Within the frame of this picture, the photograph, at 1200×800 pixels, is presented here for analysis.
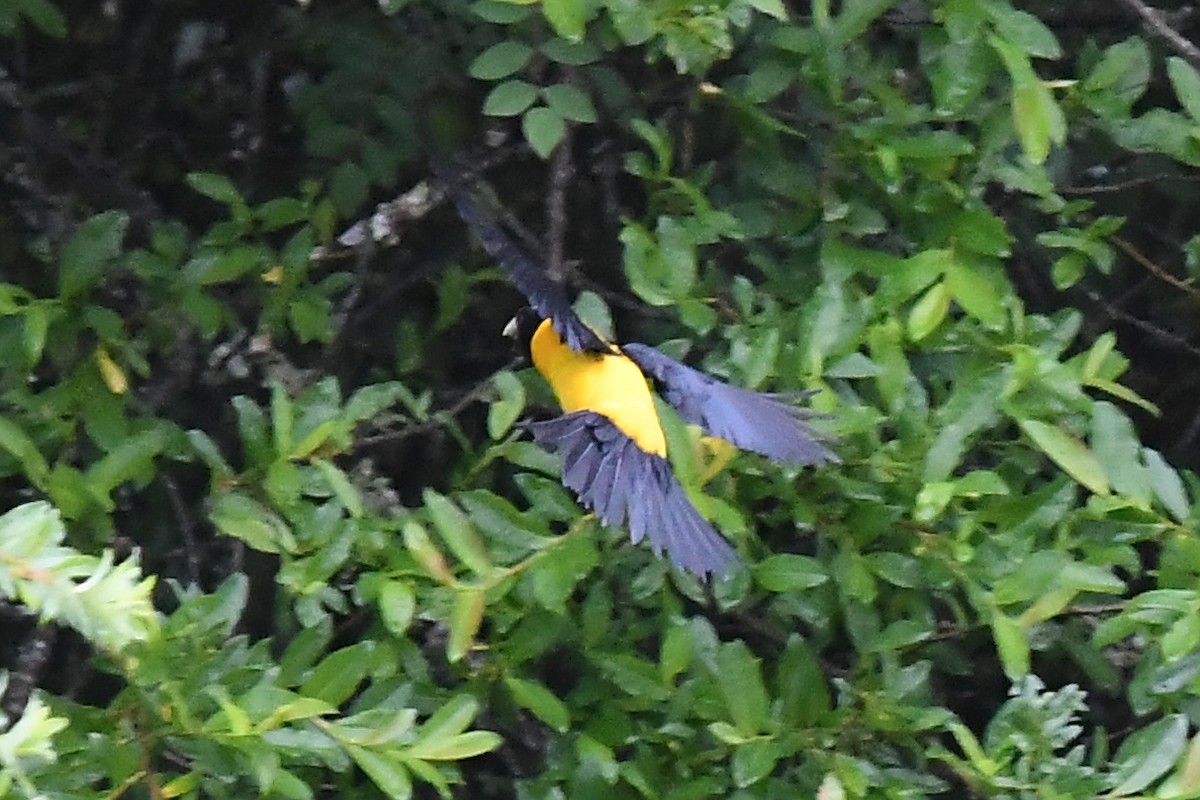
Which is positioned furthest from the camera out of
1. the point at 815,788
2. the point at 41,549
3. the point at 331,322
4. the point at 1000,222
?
the point at 331,322

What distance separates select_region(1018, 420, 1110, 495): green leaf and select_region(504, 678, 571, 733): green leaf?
17.1 inches

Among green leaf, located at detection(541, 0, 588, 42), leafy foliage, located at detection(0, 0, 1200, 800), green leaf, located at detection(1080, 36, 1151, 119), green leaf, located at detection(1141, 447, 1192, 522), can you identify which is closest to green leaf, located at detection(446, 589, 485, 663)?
leafy foliage, located at detection(0, 0, 1200, 800)

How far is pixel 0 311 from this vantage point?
128 cm

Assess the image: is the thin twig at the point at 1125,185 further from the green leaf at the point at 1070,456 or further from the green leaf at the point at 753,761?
the green leaf at the point at 753,761

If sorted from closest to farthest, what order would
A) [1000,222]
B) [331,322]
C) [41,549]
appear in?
[41,549] → [1000,222] → [331,322]

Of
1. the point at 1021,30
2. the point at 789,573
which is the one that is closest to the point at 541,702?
the point at 789,573

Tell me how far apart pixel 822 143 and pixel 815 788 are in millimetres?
583

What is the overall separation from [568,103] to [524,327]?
0.31m

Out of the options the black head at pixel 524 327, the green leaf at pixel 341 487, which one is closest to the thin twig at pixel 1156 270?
the black head at pixel 524 327

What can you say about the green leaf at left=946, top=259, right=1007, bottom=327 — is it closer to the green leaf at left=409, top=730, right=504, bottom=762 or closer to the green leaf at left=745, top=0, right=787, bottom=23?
the green leaf at left=745, top=0, right=787, bottom=23

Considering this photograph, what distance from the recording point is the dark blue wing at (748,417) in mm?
1263

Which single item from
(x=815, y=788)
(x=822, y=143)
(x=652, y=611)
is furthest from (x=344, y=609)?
(x=822, y=143)

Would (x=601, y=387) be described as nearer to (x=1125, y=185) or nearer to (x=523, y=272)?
(x=523, y=272)

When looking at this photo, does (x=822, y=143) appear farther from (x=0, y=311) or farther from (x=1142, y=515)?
(x=0, y=311)
